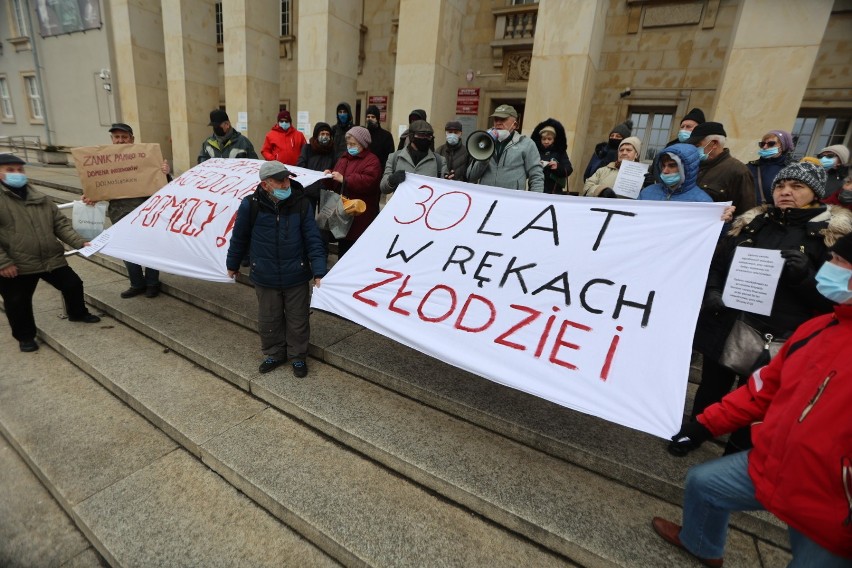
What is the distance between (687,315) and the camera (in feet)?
6.45

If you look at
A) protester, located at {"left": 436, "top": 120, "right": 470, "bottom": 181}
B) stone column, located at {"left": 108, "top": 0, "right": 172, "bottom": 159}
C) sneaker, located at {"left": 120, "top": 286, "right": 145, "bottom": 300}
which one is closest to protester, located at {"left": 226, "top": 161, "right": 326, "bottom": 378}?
protester, located at {"left": 436, "top": 120, "right": 470, "bottom": 181}

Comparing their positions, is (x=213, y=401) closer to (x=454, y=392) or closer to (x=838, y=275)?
(x=454, y=392)

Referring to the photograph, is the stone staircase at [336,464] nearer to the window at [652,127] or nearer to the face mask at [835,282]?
the face mask at [835,282]

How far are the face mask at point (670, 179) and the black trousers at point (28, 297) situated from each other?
17.2 ft

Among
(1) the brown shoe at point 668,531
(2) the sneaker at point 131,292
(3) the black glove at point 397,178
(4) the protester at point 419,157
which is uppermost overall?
(4) the protester at point 419,157

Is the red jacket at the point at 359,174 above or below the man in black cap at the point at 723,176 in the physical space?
below

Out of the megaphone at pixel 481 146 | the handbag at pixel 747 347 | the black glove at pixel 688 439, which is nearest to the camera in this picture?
the black glove at pixel 688 439

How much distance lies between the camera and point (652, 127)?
9.06 meters

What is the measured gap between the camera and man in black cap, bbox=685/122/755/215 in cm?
301

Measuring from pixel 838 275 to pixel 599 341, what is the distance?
35.8 inches

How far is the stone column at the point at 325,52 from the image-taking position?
27.0 feet

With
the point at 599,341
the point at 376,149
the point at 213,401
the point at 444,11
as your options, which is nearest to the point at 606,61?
the point at 444,11

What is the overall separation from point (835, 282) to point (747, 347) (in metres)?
0.79

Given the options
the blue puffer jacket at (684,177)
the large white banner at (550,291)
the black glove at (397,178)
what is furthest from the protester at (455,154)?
the blue puffer jacket at (684,177)
